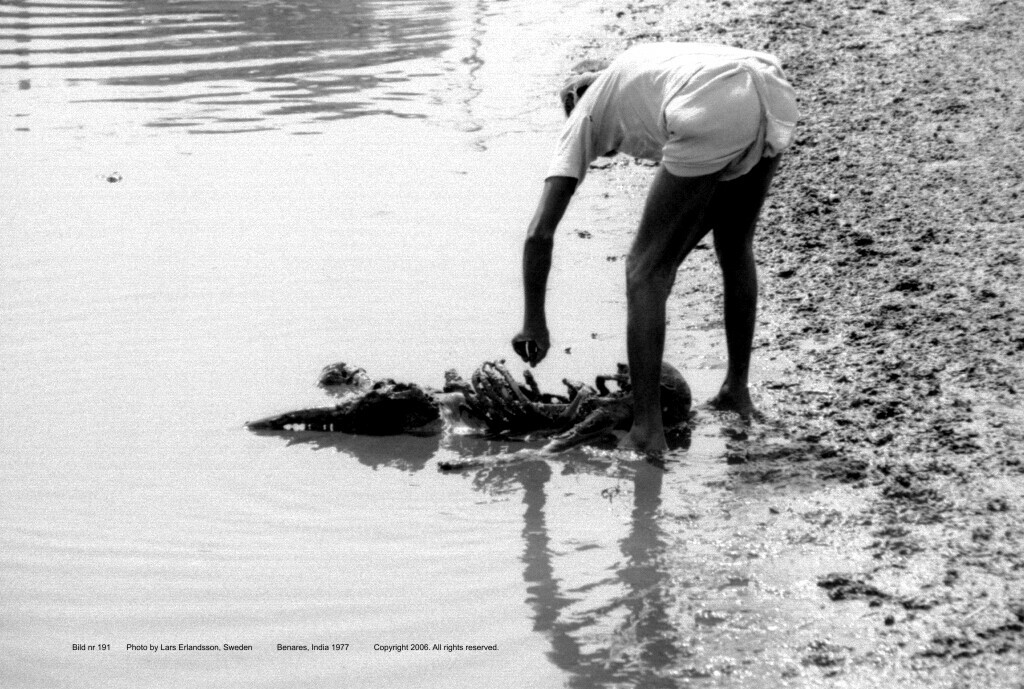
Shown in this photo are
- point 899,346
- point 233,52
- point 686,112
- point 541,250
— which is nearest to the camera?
point 686,112

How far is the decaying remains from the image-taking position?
4.62 metres

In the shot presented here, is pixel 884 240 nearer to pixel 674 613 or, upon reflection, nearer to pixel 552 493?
pixel 552 493

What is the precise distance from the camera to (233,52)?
12039mm

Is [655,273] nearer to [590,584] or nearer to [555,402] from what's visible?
[555,402]

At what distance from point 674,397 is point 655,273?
0.58m

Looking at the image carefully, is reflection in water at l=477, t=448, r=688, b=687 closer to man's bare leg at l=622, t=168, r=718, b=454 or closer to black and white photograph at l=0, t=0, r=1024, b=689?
black and white photograph at l=0, t=0, r=1024, b=689

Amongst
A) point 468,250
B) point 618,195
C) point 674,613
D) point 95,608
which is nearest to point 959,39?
point 618,195

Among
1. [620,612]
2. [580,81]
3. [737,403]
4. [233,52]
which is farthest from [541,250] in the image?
[233,52]

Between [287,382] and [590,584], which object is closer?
[590,584]

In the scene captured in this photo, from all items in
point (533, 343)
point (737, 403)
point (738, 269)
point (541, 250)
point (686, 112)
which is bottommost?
point (737, 403)

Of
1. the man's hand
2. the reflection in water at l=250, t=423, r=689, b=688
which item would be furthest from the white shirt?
the reflection in water at l=250, t=423, r=689, b=688

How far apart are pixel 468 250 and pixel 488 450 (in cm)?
245

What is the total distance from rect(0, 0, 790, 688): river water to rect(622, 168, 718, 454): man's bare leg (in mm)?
216

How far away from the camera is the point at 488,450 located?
4.66 m
